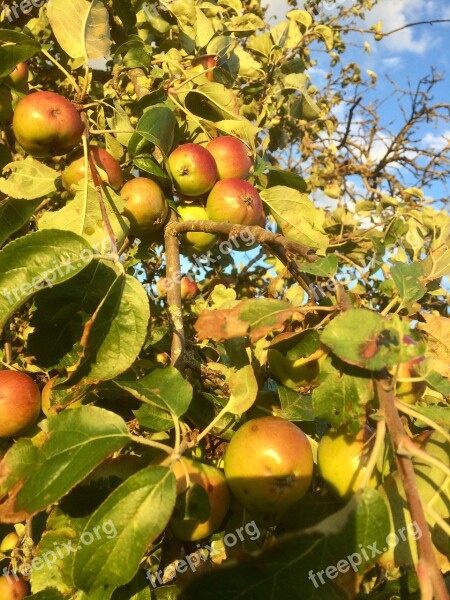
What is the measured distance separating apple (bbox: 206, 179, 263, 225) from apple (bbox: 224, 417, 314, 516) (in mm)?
653

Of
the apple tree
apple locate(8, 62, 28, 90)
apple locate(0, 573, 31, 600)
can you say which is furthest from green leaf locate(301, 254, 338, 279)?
apple locate(0, 573, 31, 600)

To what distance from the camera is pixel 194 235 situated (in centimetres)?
160

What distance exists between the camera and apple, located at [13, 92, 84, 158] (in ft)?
4.37

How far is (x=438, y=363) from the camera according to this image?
108 centimetres

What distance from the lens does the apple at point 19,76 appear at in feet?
5.17

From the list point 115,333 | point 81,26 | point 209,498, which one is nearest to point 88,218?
point 115,333

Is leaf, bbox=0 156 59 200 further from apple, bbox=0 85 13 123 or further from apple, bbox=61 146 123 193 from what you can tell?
apple, bbox=0 85 13 123

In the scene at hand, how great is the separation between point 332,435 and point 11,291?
737 millimetres

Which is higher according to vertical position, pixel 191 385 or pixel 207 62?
pixel 207 62

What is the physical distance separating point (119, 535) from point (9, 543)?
4.02 feet

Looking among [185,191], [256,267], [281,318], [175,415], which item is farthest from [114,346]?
[256,267]

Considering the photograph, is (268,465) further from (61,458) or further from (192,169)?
(192,169)

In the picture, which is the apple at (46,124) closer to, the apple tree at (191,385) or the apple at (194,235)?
the apple tree at (191,385)

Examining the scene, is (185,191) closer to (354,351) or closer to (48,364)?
(48,364)
